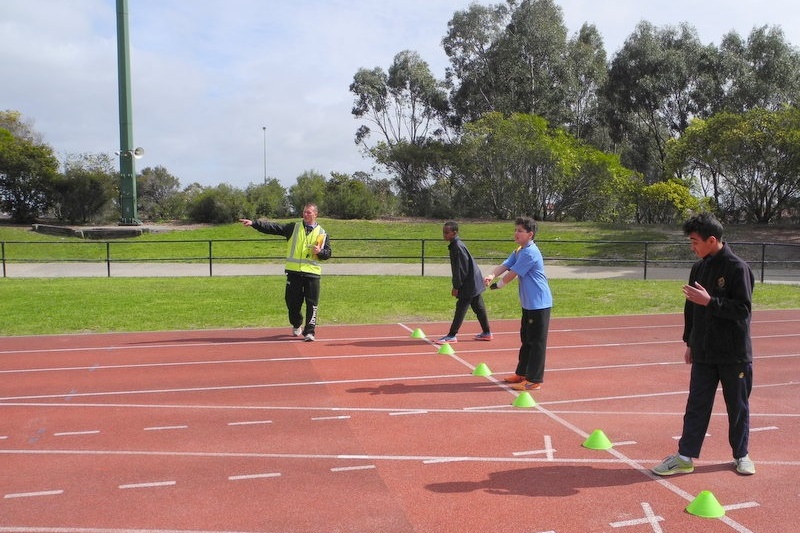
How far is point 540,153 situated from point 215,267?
1982cm

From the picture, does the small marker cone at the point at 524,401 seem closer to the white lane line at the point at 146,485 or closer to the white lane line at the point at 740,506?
the white lane line at the point at 740,506

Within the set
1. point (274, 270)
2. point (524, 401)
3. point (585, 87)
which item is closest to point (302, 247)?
point (524, 401)

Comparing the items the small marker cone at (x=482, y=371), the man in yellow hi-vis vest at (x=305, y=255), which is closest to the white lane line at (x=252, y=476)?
the small marker cone at (x=482, y=371)

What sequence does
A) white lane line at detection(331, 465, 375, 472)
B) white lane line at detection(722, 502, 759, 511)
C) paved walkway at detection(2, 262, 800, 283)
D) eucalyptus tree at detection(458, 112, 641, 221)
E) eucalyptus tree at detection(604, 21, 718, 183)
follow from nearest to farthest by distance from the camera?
white lane line at detection(722, 502, 759, 511) → white lane line at detection(331, 465, 375, 472) → paved walkway at detection(2, 262, 800, 283) → eucalyptus tree at detection(458, 112, 641, 221) → eucalyptus tree at detection(604, 21, 718, 183)

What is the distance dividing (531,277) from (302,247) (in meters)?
3.71

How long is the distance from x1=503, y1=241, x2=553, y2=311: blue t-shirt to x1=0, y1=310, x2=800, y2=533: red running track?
3.16ft

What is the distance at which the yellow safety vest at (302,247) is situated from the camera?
9.37 m

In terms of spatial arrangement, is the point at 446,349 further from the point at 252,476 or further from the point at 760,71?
the point at 760,71

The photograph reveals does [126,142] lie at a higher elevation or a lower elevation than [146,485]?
higher

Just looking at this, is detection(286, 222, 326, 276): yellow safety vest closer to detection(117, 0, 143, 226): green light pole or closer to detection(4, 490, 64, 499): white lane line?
detection(4, 490, 64, 499): white lane line

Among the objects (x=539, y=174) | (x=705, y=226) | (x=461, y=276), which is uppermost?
(x=539, y=174)

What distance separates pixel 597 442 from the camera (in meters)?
5.22

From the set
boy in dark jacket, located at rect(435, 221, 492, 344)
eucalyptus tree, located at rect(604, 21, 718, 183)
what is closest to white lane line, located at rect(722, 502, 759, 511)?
boy in dark jacket, located at rect(435, 221, 492, 344)

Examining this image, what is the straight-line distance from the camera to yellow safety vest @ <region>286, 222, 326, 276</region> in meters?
9.37
